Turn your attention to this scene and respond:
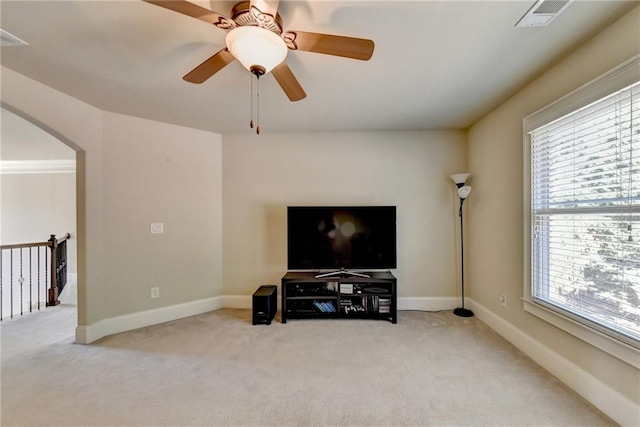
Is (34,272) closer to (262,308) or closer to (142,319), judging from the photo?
(142,319)

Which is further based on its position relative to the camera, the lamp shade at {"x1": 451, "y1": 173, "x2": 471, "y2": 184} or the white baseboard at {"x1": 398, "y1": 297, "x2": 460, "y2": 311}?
the white baseboard at {"x1": 398, "y1": 297, "x2": 460, "y2": 311}

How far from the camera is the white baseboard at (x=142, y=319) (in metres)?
2.58

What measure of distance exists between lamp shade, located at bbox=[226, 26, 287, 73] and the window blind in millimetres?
2036

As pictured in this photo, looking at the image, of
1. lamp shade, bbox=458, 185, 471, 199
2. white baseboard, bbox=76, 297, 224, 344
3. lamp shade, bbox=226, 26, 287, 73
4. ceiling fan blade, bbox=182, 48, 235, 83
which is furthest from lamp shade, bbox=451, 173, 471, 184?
white baseboard, bbox=76, 297, 224, 344

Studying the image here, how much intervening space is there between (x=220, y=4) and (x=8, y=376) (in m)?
3.11

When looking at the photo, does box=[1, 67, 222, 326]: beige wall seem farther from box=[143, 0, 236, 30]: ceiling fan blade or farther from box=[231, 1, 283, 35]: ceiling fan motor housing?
box=[231, 1, 283, 35]: ceiling fan motor housing

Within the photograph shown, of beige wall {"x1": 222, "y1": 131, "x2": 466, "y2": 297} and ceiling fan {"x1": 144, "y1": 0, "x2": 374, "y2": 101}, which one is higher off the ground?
ceiling fan {"x1": 144, "y1": 0, "x2": 374, "y2": 101}

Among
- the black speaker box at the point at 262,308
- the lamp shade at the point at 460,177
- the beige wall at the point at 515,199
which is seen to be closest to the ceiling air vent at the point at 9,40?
the black speaker box at the point at 262,308

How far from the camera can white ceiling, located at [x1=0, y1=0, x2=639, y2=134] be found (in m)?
1.44

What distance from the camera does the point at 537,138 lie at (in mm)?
2188

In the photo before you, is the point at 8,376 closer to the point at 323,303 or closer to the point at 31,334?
the point at 31,334

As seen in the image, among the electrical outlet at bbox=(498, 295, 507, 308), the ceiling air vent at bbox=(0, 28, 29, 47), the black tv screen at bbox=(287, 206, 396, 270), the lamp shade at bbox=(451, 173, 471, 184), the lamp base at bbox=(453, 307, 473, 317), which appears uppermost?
the ceiling air vent at bbox=(0, 28, 29, 47)

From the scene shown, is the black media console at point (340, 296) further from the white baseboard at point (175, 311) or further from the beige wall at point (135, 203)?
the beige wall at point (135, 203)

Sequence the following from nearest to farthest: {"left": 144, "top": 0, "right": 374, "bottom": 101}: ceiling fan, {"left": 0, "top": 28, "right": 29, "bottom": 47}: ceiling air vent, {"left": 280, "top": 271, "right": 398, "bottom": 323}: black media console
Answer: {"left": 144, "top": 0, "right": 374, "bottom": 101}: ceiling fan, {"left": 0, "top": 28, "right": 29, "bottom": 47}: ceiling air vent, {"left": 280, "top": 271, "right": 398, "bottom": 323}: black media console
